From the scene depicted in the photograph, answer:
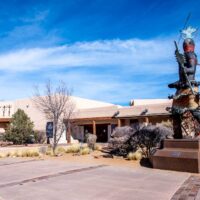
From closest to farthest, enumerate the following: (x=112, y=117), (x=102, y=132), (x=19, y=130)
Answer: (x=19, y=130) → (x=112, y=117) → (x=102, y=132)

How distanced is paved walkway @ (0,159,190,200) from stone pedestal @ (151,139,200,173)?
15.8 inches

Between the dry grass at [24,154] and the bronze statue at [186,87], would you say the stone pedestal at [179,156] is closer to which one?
the bronze statue at [186,87]

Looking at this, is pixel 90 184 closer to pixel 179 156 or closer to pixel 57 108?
pixel 179 156

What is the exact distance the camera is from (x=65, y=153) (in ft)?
67.1

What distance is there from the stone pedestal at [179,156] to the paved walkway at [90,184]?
40cm

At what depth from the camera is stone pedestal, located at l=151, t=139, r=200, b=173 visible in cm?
1138

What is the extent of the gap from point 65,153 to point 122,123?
1829cm

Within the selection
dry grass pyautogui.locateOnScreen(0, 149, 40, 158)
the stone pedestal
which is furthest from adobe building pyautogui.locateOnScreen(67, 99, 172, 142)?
the stone pedestal

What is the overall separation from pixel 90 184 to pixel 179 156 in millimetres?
3941

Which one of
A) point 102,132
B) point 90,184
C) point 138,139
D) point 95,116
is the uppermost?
point 95,116

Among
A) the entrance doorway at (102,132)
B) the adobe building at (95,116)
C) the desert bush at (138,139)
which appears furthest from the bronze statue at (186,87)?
the entrance doorway at (102,132)

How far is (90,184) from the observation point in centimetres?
938

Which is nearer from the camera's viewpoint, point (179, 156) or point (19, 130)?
point (179, 156)

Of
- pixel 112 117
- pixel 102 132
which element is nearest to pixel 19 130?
pixel 112 117
